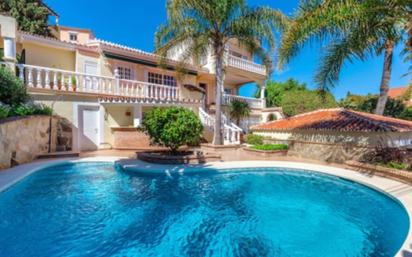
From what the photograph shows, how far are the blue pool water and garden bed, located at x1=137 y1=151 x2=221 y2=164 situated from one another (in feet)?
7.37

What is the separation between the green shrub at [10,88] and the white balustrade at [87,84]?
1098 millimetres

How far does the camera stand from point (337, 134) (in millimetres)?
14867

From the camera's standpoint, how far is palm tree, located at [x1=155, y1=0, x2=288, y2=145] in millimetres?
14570

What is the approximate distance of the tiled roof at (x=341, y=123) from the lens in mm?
13803

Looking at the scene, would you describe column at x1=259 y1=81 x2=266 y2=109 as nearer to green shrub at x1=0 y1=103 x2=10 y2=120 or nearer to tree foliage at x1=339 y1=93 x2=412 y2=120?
tree foliage at x1=339 y1=93 x2=412 y2=120

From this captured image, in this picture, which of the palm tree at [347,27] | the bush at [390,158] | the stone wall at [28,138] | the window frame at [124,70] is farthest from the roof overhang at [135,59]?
the bush at [390,158]

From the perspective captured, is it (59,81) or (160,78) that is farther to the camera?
(160,78)

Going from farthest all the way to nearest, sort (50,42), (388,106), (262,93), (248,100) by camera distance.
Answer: (262,93), (388,106), (248,100), (50,42)

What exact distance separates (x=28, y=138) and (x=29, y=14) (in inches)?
875

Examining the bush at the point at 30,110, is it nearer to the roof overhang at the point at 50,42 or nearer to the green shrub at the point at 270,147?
the roof overhang at the point at 50,42

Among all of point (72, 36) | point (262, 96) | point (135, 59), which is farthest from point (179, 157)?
point (72, 36)

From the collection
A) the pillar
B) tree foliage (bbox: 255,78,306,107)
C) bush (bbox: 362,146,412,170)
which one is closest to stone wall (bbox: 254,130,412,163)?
bush (bbox: 362,146,412,170)

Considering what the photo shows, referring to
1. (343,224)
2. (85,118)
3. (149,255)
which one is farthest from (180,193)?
(85,118)

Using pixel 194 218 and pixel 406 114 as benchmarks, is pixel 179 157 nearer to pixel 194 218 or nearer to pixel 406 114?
pixel 194 218
